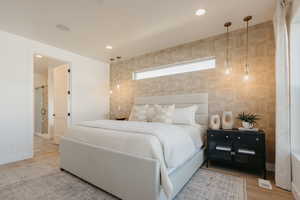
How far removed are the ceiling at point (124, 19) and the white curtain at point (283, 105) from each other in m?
0.45

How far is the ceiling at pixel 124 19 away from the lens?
2.15 metres

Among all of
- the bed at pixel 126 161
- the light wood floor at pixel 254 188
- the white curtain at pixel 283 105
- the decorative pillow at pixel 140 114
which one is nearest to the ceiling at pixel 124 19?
the white curtain at pixel 283 105

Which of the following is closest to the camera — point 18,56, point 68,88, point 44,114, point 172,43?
point 18,56

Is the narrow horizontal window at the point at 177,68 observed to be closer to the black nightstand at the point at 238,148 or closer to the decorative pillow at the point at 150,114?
the decorative pillow at the point at 150,114

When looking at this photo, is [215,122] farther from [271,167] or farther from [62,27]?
[62,27]

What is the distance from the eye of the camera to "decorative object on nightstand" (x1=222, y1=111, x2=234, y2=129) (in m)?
2.63

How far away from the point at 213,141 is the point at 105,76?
3.93 m

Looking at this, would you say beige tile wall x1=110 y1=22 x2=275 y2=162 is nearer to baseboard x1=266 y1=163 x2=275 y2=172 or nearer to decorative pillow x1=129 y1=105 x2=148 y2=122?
baseboard x1=266 y1=163 x2=275 y2=172

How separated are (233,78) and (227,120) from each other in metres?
0.86

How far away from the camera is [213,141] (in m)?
2.57

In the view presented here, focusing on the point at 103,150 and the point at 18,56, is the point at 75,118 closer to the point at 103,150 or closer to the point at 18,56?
the point at 18,56

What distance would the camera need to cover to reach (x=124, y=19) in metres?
2.53

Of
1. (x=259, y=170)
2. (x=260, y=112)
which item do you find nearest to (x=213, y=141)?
(x=259, y=170)

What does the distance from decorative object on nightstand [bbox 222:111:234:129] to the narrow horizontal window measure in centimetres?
109
